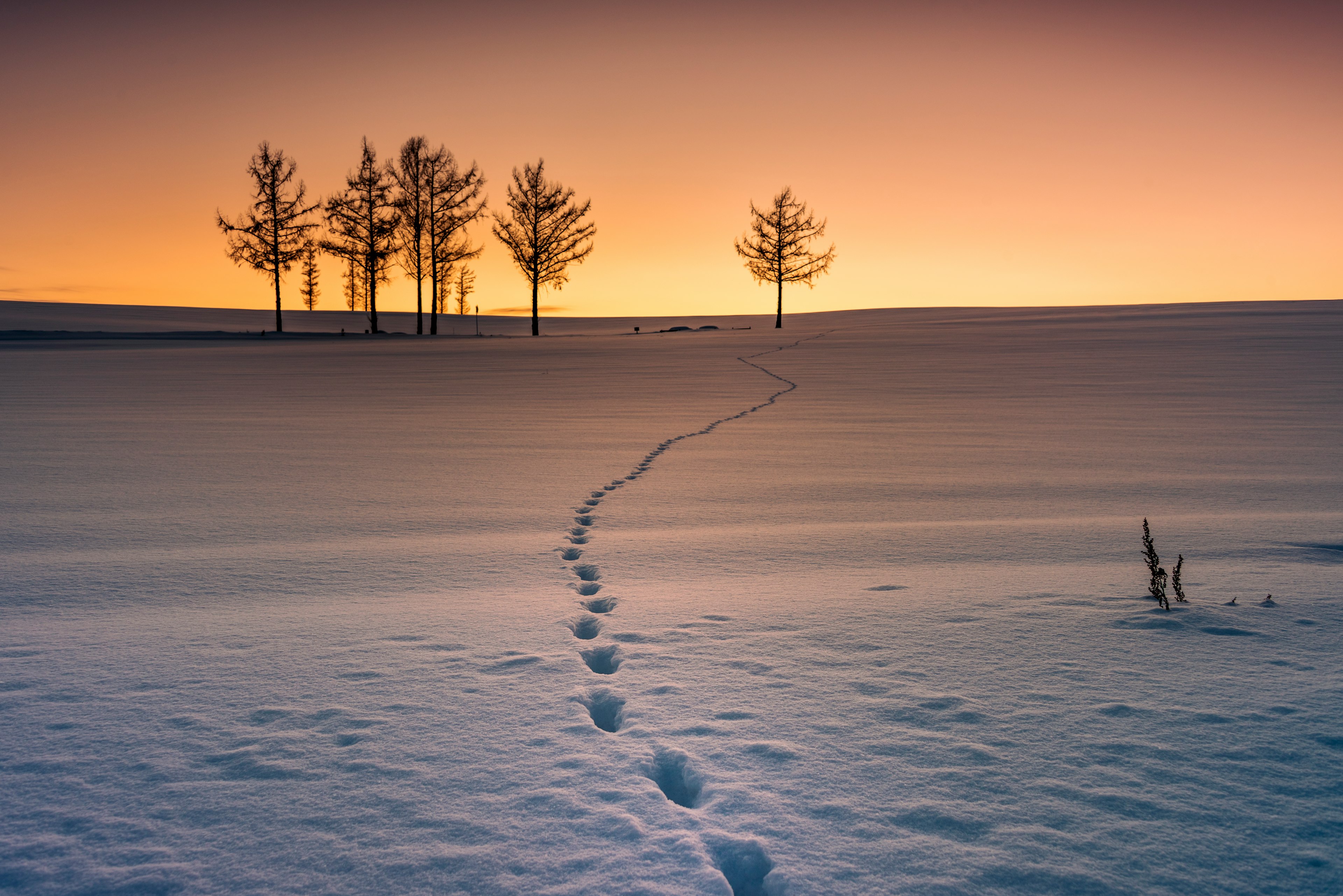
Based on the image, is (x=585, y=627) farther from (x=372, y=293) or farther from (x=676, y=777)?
(x=372, y=293)

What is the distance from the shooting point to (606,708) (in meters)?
1.94

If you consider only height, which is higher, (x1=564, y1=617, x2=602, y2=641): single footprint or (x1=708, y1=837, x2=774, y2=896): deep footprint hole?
(x1=564, y1=617, x2=602, y2=641): single footprint

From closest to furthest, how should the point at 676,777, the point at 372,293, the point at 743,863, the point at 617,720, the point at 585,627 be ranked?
the point at 743,863
the point at 676,777
the point at 617,720
the point at 585,627
the point at 372,293

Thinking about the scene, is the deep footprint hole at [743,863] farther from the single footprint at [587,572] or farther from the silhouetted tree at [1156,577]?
the silhouetted tree at [1156,577]

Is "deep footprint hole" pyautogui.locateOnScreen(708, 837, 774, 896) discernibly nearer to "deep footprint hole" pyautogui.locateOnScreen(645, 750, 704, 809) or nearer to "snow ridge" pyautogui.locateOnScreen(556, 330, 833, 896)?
"snow ridge" pyautogui.locateOnScreen(556, 330, 833, 896)

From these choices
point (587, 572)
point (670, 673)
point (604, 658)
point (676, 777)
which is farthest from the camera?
point (587, 572)

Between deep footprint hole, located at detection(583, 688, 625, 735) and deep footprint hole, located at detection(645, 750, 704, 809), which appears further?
deep footprint hole, located at detection(583, 688, 625, 735)

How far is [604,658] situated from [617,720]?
14.5 inches

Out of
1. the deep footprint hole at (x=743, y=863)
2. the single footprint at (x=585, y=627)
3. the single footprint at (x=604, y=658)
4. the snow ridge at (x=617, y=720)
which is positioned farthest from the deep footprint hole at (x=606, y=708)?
the deep footprint hole at (x=743, y=863)

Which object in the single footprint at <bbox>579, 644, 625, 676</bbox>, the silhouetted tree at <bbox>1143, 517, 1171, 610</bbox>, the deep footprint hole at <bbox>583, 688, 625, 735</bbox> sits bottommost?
the deep footprint hole at <bbox>583, 688, 625, 735</bbox>

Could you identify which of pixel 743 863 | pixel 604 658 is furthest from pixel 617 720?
pixel 743 863

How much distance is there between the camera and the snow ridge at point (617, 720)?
54.6 inches

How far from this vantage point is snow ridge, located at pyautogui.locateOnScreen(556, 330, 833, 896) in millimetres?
1386

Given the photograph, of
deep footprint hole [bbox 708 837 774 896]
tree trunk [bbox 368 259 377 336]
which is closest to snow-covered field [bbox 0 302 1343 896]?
deep footprint hole [bbox 708 837 774 896]
